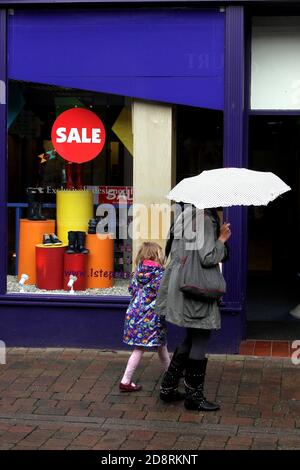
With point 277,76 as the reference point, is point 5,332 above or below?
below

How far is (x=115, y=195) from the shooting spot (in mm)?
8180

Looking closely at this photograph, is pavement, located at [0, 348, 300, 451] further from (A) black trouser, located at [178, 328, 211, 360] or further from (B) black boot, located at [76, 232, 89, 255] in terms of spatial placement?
(B) black boot, located at [76, 232, 89, 255]

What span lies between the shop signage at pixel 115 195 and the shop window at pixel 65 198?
0.01 meters

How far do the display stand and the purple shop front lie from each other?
0.25 m

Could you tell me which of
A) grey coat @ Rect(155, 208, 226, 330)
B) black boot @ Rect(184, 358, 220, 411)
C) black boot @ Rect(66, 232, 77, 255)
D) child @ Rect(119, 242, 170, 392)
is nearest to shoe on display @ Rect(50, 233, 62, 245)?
black boot @ Rect(66, 232, 77, 255)

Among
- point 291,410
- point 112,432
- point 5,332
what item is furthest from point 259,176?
point 5,332

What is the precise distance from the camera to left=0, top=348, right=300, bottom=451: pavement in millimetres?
5395

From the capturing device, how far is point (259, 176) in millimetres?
5980

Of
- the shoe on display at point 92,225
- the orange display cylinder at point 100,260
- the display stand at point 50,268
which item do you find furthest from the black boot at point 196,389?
the shoe on display at point 92,225

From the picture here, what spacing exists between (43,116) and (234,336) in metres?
3.06

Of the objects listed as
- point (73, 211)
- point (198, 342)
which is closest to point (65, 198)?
point (73, 211)

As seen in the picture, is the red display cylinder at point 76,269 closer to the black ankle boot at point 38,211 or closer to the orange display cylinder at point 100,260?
the orange display cylinder at point 100,260

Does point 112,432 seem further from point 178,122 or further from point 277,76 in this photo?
point 277,76

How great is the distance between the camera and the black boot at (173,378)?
245 inches
